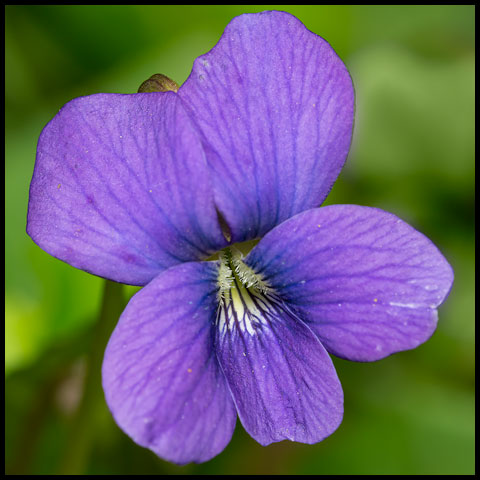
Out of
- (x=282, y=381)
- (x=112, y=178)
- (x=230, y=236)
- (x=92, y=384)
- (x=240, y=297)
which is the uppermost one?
(x=112, y=178)

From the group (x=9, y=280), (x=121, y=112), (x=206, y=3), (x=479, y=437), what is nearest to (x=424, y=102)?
(x=206, y=3)

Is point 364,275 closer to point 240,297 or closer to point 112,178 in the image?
point 240,297

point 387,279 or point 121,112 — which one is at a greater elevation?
point 121,112

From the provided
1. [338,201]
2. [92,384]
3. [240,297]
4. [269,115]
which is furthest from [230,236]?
[338,201]

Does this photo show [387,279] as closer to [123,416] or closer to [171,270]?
[171,270]

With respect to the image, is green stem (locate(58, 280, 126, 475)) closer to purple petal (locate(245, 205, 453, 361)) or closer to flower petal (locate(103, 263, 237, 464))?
flower petal (locate(103, 263, 237, 464))

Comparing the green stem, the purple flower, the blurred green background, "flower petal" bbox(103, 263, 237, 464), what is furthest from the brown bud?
the blurred green background
